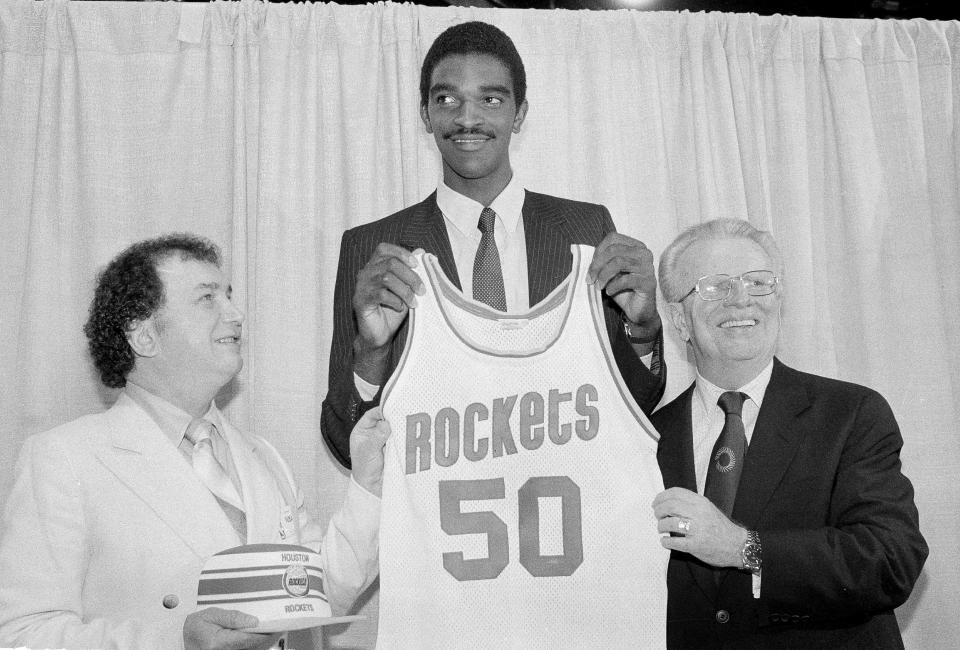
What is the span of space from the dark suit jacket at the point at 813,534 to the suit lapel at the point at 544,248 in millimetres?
508

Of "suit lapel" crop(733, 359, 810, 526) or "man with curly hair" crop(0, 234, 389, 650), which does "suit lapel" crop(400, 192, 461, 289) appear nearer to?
"man with curly hair" crop(0, 234, 389, 650)

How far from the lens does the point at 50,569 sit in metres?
2.06

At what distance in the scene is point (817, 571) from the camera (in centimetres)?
195

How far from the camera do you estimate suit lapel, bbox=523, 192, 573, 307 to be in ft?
8.01

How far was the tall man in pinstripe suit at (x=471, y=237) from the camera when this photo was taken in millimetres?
2252

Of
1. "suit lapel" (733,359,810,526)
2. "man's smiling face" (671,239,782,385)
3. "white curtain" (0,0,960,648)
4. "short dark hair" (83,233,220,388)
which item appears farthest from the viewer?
"white curtain" (0,0,960,648)

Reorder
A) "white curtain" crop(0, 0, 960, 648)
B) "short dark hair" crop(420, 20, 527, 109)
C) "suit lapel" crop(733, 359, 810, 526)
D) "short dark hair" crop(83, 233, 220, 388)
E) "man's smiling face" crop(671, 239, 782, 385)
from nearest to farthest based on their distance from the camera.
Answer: "suit lapel" crop(733, 359, 810, 526) → "man's smiling face" crop(671, 239, 782, 385) → "short dark hair" crop(83, 233, 220, 388) → "short dark hair" crop(420, 20, 527, 109) → "white curtain" crop(0, 0, 960, 648)

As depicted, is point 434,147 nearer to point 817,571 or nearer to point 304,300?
point 304,300

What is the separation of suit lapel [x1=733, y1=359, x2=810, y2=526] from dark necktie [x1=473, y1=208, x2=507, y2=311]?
0.66 metres

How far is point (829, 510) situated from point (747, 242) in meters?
0.64

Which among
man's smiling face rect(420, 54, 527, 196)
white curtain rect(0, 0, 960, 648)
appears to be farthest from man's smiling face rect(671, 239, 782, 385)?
white curtain rect(0, 0, 960, 648)

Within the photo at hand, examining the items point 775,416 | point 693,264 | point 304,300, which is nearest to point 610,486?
point 775,416

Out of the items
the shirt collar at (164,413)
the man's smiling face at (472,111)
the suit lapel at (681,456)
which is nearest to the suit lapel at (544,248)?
the man's smiling face at (472,111)

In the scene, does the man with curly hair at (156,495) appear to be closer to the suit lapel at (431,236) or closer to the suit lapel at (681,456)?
the suit lapel at (431,236)
